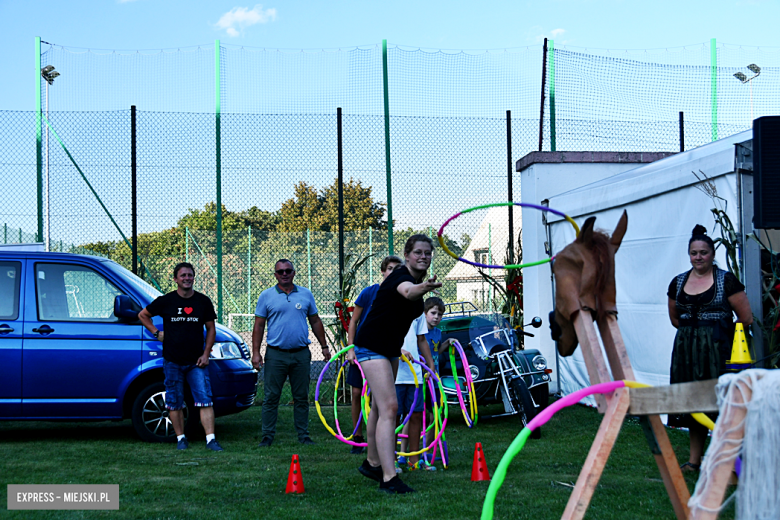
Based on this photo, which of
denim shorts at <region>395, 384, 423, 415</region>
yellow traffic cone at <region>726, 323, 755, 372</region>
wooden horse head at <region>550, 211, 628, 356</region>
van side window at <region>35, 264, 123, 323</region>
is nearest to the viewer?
wooden horse head at <region>550, 211, 628, 356</region>

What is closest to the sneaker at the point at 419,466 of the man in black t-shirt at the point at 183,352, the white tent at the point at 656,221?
the man in black t-shirt at the point at 183,352

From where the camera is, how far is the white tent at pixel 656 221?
259 inches

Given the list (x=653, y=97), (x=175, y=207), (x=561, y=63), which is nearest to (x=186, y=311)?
(x=175, y=207)

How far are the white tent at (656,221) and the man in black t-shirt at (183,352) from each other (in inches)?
176

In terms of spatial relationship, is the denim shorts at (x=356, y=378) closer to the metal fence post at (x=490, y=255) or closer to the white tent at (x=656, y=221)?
the white tent at (x=656, y=221)

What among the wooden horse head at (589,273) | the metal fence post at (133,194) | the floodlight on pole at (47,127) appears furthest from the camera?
the metal fence post at (133,194)

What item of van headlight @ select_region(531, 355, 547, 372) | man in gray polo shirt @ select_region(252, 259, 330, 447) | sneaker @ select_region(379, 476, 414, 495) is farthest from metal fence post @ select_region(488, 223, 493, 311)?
sneaker @ select_region(379, 476, 414, 495)

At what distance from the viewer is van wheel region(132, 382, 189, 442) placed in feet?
24.3

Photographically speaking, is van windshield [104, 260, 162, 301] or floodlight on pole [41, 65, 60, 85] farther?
floodlight on pole [41, 65, 60, 85]

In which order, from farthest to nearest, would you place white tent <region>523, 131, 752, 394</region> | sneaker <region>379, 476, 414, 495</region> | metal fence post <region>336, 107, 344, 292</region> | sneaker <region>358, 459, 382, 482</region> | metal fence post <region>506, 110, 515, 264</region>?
1. metal fence post <region>506, 110, 515, 264</region>
2. metal fence post <region>336, 107, 344, 292</region>
3. white tent <region>523, 131, 752, 394</region>
4. sneaker <region>358, 459, 382, 482</region>
5. sneaker <region>379, 476, 414, 495</region>

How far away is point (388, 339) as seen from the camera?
16.0 feet

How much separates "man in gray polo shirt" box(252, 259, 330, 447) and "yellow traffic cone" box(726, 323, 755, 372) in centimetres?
420

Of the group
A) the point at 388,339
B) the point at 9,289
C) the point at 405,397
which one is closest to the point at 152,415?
the point at 9,289

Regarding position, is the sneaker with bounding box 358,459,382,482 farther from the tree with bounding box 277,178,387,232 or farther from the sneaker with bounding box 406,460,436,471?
the tree with bounding box 277,178,387,232
